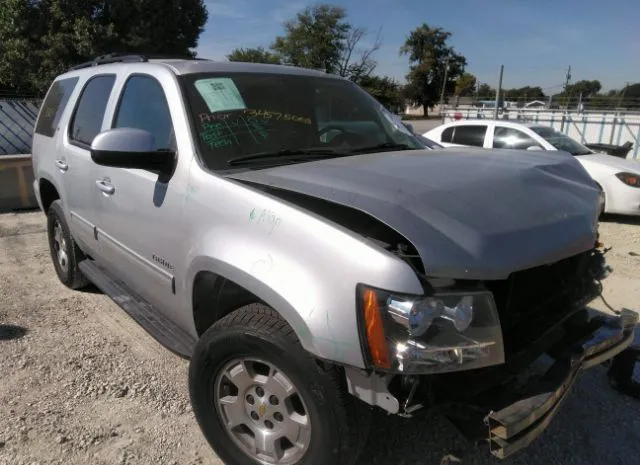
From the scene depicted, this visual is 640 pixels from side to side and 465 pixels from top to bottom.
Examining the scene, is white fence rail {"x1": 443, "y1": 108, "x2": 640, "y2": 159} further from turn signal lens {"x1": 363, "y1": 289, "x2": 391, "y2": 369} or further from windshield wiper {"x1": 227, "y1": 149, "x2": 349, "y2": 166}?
turn signal lens {"x1": 363, "y1": 289, "x2": 391, "y2": 369}

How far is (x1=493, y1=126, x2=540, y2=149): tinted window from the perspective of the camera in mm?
9008

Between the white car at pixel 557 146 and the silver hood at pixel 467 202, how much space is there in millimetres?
4836

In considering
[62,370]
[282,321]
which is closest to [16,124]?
[62,370]

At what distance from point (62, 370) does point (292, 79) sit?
2.40 metres

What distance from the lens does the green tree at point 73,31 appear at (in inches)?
901

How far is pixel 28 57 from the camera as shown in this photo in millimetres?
23703

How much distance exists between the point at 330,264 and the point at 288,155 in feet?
3.74

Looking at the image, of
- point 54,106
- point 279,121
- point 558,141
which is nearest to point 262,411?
point 279,121

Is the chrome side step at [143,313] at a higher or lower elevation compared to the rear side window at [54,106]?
lower

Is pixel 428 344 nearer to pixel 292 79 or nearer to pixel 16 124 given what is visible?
pixel 292 79

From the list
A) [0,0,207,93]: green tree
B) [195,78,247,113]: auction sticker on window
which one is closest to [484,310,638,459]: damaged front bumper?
[195,78,247,113]: auction sticker on window

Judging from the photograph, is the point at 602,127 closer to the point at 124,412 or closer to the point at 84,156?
the point at 84,156

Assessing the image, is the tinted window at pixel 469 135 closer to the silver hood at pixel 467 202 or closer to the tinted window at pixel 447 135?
the tinted window at pixel 447 135

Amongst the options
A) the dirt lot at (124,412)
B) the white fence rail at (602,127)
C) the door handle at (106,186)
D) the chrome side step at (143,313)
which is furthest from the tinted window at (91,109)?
the white fence rail at (602,127)
